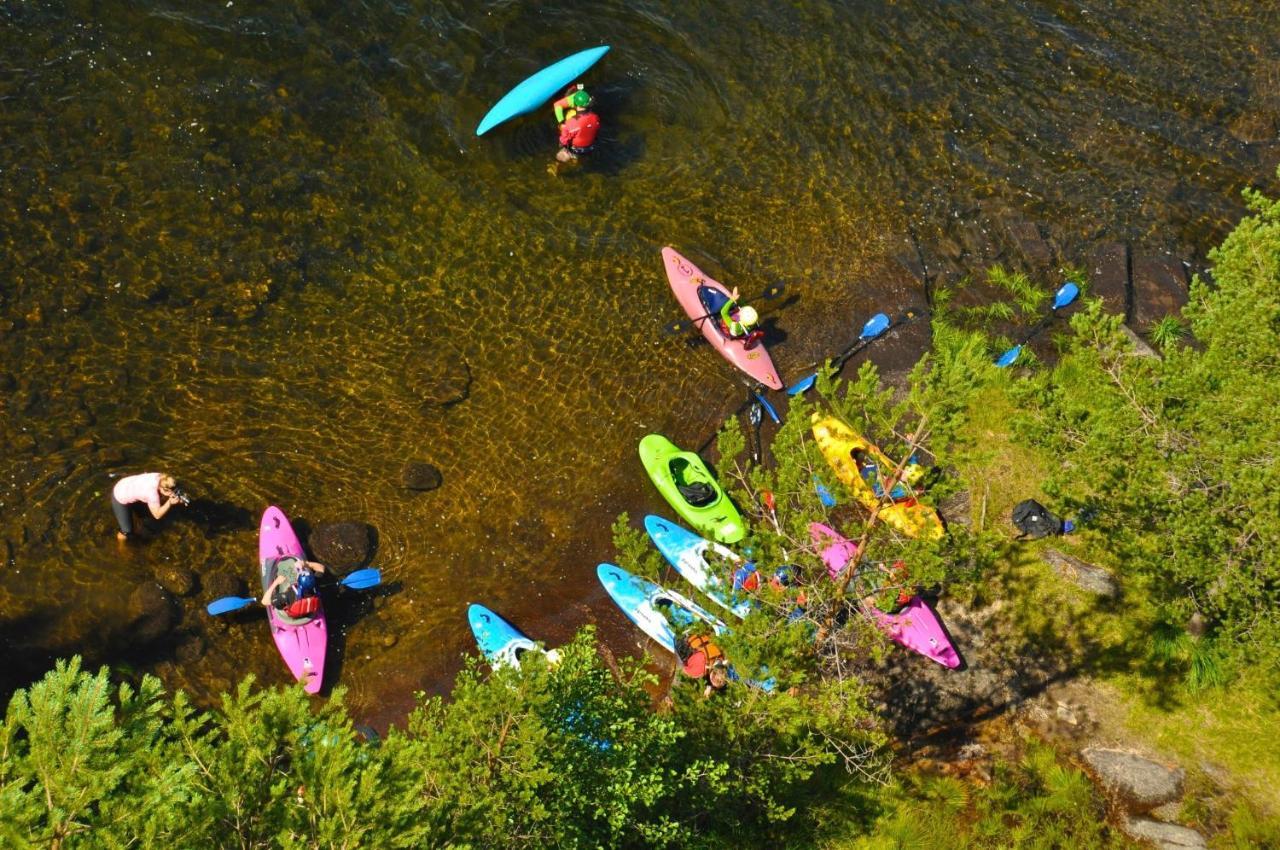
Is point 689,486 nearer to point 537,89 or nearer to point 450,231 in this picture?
point 450,231

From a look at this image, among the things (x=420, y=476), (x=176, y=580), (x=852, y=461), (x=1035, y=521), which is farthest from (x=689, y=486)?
(x=176, y=580)

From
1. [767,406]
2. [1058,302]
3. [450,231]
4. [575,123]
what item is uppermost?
[575,123]

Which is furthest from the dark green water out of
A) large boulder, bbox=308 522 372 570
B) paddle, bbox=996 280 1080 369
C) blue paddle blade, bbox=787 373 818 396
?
paddle, bbox=996 280 1080 369

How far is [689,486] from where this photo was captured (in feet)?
49.1

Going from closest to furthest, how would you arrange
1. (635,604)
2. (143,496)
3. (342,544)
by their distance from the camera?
1. (143,496)
2. (635,604)
3. (342,544)

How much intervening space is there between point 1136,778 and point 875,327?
310 inches

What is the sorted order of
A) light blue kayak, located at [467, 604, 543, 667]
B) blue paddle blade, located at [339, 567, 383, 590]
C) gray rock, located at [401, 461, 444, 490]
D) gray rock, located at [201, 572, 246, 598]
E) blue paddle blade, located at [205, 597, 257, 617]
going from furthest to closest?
gray rock, located at [401, 461, 444, 490]
blue paddle blade, located at [339, 567, 383, 590]
gray rock, located at [201, 572, 246, 598]
light blue kayak, located at [467, 604, 543, 667]
blue paddle blade, located at [205, 597, 257, 617]

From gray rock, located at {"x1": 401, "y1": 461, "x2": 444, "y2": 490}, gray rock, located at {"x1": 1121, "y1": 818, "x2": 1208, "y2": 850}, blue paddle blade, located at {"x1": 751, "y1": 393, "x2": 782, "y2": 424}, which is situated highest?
blue paddle blade, located at {"x1": 751, "y1": 393, "x2": 782, "y2": 424}

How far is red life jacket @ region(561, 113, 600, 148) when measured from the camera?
17.1m

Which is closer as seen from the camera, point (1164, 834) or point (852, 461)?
point (1164, 834)

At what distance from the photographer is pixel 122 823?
6688 millimetres

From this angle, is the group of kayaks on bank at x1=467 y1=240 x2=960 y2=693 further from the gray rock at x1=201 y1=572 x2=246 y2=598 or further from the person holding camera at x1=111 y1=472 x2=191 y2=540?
the person holding camera at x1=111 y1=472 x2=191 y2=540

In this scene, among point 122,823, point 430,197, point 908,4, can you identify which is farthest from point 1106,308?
point 122,823

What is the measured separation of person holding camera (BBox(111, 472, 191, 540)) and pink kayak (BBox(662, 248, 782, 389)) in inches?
330
